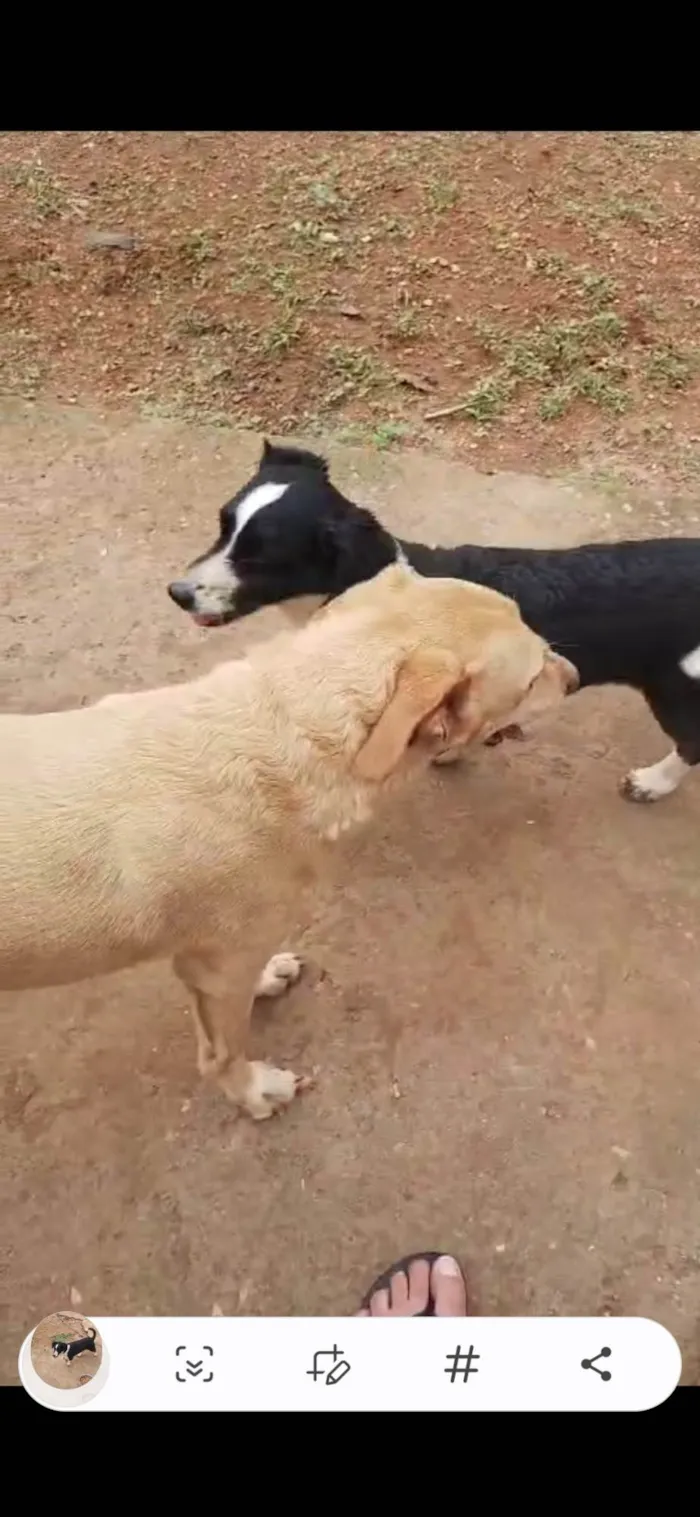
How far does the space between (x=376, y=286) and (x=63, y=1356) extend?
14.4 feet

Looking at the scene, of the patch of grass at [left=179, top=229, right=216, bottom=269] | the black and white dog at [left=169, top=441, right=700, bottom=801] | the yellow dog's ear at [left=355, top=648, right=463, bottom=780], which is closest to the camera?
the yellow dog's ear at [left=355, top=648, right=463, bottom=780]

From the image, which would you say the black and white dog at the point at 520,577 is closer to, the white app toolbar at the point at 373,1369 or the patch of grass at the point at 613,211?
the white app toolbar at the point at 373,1369

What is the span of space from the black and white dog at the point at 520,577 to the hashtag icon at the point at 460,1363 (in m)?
1.76

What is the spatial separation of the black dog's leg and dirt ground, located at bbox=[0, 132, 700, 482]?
154cm

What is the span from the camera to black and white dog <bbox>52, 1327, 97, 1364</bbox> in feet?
9.11

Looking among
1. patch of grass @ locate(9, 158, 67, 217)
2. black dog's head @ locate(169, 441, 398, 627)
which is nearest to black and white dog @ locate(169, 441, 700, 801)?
black dog's head @ locate(169, 441, 398, 627)

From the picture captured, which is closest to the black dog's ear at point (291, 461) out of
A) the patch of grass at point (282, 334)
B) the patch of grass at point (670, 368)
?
the patch of grass at point (282, 334)

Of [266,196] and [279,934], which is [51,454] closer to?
[266,196]

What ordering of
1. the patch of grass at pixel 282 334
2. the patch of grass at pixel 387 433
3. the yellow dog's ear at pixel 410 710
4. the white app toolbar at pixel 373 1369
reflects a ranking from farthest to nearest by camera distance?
the patch of grass at pixel 282 334 → the patch of grass at pixel 387 433 → the white app toolbar at pixel 373 1369 → the yellow dog's ear at pixel 410 710

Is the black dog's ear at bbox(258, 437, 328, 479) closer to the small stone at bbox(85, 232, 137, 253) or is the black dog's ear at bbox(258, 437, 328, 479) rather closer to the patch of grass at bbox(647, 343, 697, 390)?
the patch of grass at bbox(647, 343, 697, 390)

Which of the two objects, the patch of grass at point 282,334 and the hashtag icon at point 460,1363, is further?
the patch of grass at point 282,334

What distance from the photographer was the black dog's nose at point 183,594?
11.5 feet

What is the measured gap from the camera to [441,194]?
5.43 meters

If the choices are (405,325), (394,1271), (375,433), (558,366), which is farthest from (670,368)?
(394,1271)
